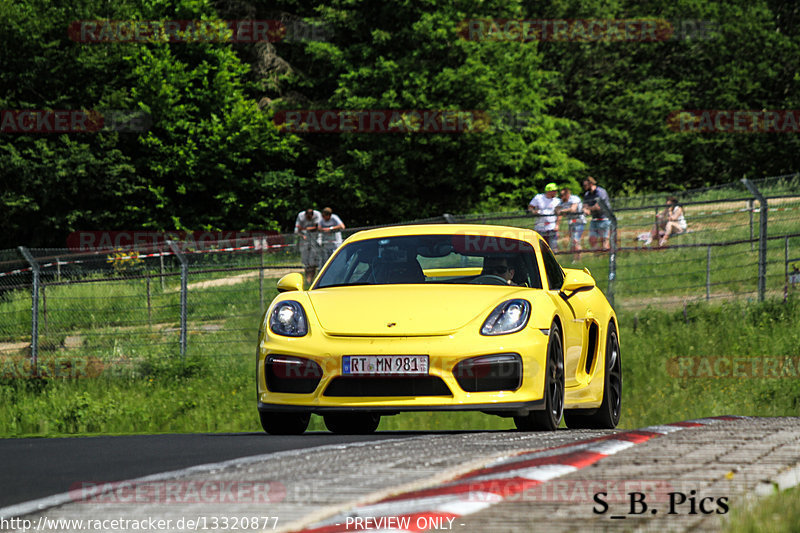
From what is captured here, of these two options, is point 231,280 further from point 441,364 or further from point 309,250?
point 441,364

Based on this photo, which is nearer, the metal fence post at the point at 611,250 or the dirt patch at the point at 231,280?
the metal fence post at the point at 611,250

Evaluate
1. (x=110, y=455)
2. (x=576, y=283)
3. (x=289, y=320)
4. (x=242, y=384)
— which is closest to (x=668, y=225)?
(x=242, y=384)

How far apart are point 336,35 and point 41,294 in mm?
29340

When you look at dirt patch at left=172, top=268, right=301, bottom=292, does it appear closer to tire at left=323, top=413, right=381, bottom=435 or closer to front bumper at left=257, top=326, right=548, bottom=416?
tire at left=323, top=413, right=381, bottom=435

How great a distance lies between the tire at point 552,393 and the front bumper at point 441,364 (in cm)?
11

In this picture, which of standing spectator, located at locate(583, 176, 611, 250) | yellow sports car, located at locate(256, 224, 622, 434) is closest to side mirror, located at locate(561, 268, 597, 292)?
yellow sports car, located at locate(256, 224, 622, 434)

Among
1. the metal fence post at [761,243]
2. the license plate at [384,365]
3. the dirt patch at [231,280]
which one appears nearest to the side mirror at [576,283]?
the license plate at [384,365]

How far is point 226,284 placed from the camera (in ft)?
68.1

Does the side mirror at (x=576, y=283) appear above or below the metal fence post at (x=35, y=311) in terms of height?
above

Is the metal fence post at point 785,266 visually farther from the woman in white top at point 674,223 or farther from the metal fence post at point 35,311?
the metal fence post at point 35,311

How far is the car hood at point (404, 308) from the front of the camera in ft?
29.5

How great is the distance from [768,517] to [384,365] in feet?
15.6

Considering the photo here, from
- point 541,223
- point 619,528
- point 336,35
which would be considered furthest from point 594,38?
point 619,528

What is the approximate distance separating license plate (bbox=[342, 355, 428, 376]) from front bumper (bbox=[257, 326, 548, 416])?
0.10 feet
